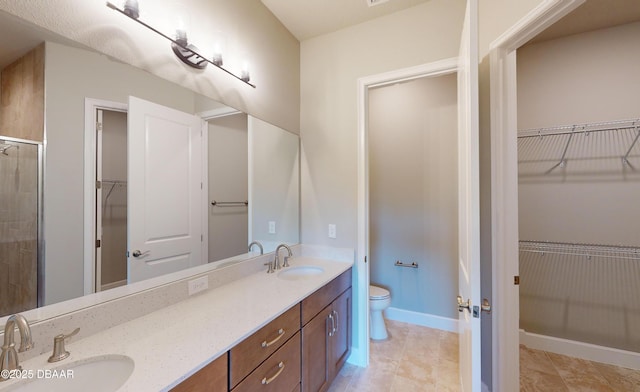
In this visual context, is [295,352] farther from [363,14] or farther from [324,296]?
[363,14]

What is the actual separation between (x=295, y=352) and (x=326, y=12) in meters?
2.34

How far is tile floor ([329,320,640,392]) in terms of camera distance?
173cm

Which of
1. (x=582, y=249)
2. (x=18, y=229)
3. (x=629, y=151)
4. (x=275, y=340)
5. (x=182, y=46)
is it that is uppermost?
(x=182, y=46)

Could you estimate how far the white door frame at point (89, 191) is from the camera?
39.6 inches

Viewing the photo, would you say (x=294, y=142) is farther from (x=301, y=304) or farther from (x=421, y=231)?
(x=421, y=231)

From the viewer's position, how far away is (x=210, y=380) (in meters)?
0.82

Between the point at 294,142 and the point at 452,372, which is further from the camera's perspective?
the point at 294,142

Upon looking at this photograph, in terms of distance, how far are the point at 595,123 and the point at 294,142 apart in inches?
96.9

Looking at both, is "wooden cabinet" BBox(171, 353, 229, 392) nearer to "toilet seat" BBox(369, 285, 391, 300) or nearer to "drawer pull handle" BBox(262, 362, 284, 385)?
"drawer pull handle" BBox(262, 362, 284, 385)

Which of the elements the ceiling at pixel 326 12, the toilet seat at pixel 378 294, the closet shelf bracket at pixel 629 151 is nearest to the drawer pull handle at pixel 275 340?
the toilet seat at pixel 378 294

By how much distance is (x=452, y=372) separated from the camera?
1887mm

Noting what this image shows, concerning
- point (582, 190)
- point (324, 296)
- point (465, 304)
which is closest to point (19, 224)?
point (324, 296)

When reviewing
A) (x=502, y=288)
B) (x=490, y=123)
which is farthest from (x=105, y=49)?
(x=502, y=288)

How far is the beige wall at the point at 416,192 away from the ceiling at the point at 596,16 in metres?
0.81
